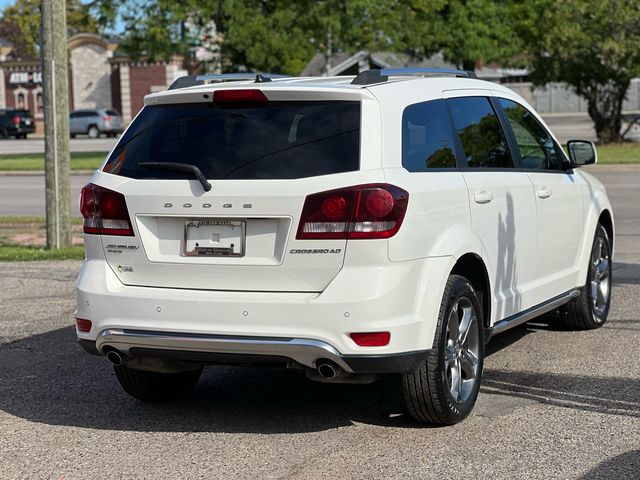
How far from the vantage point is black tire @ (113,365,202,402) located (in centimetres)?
671

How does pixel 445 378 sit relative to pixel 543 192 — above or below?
below

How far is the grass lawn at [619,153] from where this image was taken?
96.0 feet

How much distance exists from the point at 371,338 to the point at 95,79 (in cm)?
7913

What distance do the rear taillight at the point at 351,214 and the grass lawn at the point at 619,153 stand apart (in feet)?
78.0

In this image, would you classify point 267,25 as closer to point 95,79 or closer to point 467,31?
point 467,31

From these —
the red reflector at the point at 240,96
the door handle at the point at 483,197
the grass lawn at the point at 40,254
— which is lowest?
the grass lawn at the point at 40,254

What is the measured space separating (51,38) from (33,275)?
9.61 feet

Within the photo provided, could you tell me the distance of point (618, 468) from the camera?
539 cm

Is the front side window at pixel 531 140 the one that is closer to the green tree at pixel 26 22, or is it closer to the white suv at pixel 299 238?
the white suv at pixel 299 238

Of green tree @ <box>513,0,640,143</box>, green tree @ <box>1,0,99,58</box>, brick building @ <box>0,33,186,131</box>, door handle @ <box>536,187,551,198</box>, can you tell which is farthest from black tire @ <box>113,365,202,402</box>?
green tree @ <box>1,0,99,58</box>

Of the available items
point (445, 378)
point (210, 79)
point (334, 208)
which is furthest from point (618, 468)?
point (210, 79)

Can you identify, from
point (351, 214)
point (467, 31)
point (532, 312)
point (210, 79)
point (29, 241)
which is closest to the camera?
point (351, 214)

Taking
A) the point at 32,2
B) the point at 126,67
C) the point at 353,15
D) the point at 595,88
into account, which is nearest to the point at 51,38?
the point at 353,15

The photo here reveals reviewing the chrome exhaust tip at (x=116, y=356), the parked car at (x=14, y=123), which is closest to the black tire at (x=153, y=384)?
the chrome exhaust tip at (x=116, y=356)
